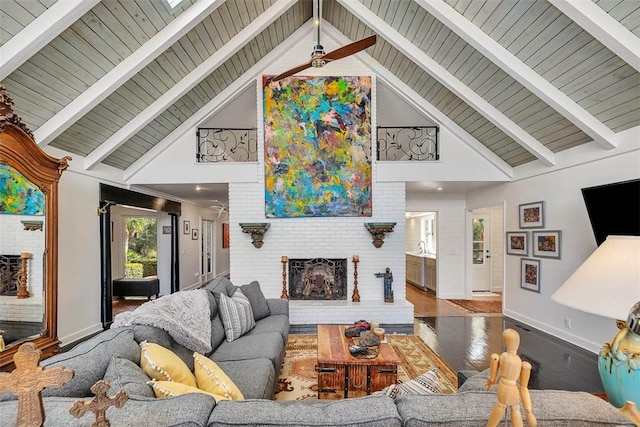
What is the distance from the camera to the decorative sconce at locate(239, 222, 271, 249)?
5426 millimetres

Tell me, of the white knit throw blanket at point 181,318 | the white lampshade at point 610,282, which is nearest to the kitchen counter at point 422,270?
the white knit throw blanket at point 181,318

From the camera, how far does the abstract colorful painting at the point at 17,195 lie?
273 cm

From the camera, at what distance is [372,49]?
211 inches

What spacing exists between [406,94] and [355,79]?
88 cm

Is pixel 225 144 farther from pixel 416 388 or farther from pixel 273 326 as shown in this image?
pixel 416 388

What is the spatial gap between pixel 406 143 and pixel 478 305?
3435 mm

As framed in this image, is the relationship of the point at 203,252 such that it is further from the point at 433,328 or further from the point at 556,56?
the point at 556,56

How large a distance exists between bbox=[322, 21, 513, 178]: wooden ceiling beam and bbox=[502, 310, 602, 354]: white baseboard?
2.29m

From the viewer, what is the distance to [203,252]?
9.00 metres

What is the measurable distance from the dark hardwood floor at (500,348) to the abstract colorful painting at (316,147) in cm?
222

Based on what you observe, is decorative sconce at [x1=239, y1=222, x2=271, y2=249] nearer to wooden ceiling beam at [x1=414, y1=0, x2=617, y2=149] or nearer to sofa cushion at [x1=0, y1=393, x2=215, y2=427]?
wooden ceiling beam at [x1=414, y1=0, x2=617, y2=149]

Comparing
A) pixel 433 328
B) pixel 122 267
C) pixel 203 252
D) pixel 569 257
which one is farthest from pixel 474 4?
pixel 122 267

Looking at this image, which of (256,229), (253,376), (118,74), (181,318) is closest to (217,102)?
(118,74)

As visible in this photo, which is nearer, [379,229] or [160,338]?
[160,338]
